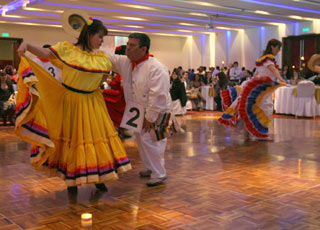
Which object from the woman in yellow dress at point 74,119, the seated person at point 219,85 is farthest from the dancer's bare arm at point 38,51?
the seated person at point 219,85

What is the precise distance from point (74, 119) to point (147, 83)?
67 cm

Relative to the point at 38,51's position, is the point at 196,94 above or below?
below

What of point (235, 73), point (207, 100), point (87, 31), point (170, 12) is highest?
point (170, 12)

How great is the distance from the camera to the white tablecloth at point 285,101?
1085 cm

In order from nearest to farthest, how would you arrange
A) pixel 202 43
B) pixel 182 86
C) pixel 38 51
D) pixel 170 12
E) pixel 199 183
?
pixel 38 51, pixel 199 183, pixel 182 86, pixel 170 12, pixel 202 43

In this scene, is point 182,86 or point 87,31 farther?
point 182,86

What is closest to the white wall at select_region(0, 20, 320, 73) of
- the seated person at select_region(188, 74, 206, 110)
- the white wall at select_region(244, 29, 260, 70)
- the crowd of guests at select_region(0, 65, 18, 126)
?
the white wall at select_region(244, 29, 260, 70)

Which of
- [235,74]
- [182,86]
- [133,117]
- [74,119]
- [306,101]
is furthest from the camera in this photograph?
[235,74]

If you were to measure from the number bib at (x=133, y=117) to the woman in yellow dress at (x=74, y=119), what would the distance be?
312 mm

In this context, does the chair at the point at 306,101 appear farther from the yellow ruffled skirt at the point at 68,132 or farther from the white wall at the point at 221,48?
the white wall at the point at 221,48

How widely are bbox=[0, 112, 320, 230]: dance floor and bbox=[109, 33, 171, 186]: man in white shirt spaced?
0.25 meters

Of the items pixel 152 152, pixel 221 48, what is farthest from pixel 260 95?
pixel 221 48

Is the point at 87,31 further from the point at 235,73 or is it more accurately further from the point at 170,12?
the point at 235,73

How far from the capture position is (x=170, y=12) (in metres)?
15.3
